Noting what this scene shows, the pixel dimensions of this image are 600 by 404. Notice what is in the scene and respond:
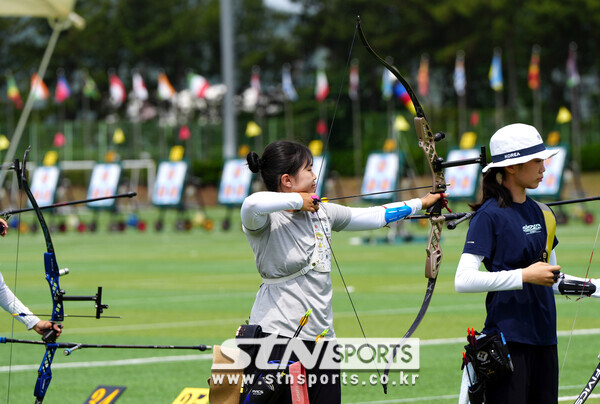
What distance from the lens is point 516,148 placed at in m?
4.92

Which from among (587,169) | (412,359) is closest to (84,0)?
(587,169)

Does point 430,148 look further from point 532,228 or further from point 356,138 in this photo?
point 356,138

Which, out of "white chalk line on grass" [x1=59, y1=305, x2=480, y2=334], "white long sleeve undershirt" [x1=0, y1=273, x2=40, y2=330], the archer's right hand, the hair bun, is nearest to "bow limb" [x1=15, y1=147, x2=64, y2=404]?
"white long sleeve undershirt" [x1=0, y1=273, x2=40, y2=330]

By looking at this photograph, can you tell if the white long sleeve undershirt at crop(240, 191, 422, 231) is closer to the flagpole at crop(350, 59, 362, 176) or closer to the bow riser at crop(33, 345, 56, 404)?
the bow riser at crop(33, 345, 56, 404)

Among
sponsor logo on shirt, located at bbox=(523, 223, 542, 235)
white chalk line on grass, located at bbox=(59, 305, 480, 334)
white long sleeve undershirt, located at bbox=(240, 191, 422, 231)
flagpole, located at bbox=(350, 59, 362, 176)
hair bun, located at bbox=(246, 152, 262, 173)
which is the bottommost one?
white chalk line on grass, located at bbox=(59, 305, 480, 334)

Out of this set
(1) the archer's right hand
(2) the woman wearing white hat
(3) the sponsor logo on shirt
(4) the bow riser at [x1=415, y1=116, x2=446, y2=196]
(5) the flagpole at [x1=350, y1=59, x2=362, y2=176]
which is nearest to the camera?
(2) the woman wearing white hat

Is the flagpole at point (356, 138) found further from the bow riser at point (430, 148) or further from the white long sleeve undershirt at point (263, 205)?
the white long sleeve undershirt at point (263, 205)

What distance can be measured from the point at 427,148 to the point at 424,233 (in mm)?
23411

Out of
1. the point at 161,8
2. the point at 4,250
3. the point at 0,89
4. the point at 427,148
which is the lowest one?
the point at 4,250

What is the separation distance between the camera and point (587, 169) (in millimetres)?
52219

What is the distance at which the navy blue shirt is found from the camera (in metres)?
4.80

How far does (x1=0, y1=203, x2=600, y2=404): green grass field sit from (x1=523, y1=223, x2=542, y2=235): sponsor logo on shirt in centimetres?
226

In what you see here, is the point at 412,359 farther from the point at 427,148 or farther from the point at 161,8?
the point at 161,8

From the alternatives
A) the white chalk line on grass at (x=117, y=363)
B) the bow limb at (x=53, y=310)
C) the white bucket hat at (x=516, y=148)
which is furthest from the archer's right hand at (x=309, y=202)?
the white chalk line on grass at (x=117, y=363)
